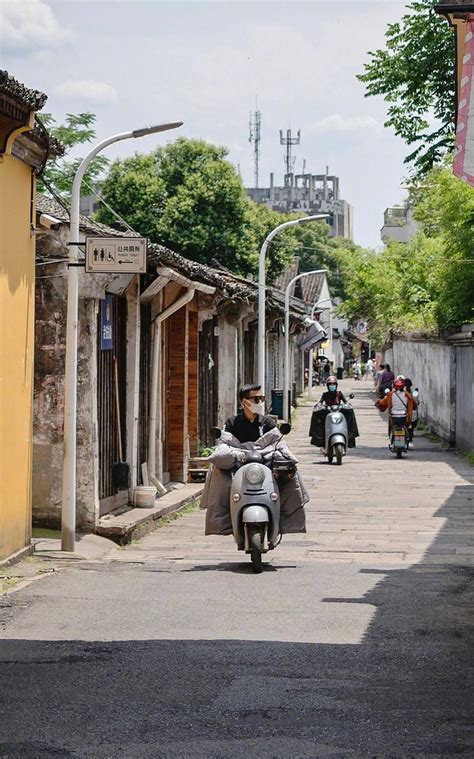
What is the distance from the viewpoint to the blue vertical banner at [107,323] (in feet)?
51.5

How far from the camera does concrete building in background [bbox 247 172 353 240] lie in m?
125

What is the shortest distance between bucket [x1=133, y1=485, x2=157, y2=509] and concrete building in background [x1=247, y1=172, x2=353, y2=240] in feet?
349

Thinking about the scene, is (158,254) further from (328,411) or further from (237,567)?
(328,411)

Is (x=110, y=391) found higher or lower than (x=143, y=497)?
higher

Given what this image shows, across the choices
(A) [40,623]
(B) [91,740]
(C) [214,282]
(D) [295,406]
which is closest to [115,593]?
(A) [40,623]

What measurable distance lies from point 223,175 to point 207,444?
70.2ft

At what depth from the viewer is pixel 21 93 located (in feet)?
34.6

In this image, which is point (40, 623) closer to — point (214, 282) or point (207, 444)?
point (214, 282)

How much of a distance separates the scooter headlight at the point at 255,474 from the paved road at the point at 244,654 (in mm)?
861

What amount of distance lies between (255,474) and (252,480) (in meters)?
0.06

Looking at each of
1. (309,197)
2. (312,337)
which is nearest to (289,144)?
(309,197)

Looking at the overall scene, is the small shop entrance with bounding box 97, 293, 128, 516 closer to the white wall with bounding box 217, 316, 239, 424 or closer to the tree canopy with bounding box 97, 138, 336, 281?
the white wall with bounding box 217, 316, 239, 424

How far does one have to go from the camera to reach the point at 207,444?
25.3 m

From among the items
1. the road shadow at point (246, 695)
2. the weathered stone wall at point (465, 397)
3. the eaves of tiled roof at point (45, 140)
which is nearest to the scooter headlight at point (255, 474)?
the road shadow at point (246, 695)
